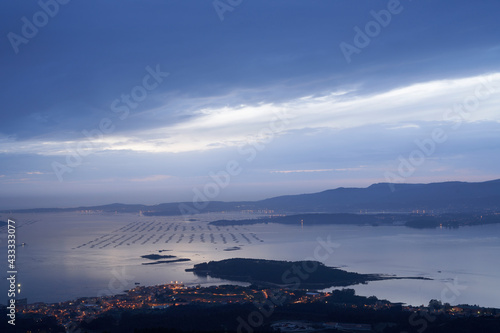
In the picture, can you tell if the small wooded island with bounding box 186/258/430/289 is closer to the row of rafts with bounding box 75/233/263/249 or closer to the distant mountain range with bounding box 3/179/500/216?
the row of rafts with bounding box 75/233/263/249

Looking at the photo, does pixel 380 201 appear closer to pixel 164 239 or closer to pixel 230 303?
pixel 164 239

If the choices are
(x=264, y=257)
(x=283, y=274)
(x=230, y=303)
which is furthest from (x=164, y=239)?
(x=230, y=303)

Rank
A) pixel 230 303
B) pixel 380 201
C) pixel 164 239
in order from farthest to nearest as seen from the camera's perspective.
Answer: pixel 380 201, pixel 164 239, pixel 230 303

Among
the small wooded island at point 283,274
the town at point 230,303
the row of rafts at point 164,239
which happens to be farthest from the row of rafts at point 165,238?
the town at point 230,303

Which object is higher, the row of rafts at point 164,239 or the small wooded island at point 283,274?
the row of rafts at point 164,239

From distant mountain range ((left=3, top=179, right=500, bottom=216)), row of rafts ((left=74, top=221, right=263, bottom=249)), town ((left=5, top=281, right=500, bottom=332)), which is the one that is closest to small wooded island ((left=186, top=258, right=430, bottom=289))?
town ((left=5, top=281, right=500, bottom=332))

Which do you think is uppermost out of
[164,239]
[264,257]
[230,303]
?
[164,239]

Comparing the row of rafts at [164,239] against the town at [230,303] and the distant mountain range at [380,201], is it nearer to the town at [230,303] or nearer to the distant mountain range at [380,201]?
the town at [230,303]
